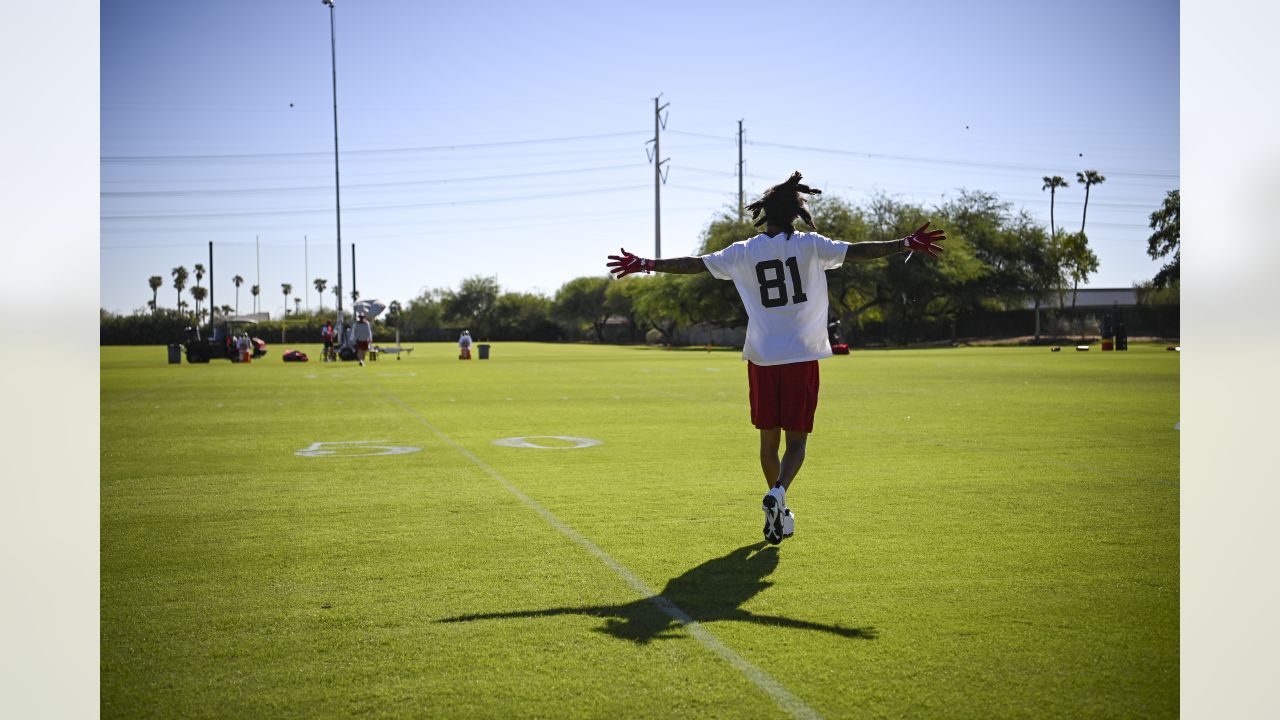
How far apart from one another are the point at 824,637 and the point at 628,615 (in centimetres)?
91

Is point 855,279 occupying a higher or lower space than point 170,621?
higher

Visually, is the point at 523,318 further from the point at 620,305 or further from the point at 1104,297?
the point at 1104,297

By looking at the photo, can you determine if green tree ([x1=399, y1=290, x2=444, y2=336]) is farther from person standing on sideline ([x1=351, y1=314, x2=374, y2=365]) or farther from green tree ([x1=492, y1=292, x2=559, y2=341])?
person standing on sideline ([x1=351, y1=314, x2=374, y2=365])

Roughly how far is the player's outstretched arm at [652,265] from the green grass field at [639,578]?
1.71 m

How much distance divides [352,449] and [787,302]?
679 centimetres

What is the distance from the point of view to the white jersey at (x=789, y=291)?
21.7 feet

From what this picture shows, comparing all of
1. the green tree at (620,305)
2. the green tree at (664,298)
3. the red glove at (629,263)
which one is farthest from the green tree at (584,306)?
the red glove at (629,263)

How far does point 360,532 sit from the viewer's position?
7.00 metres

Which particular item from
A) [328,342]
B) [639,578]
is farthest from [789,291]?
[328,342]
